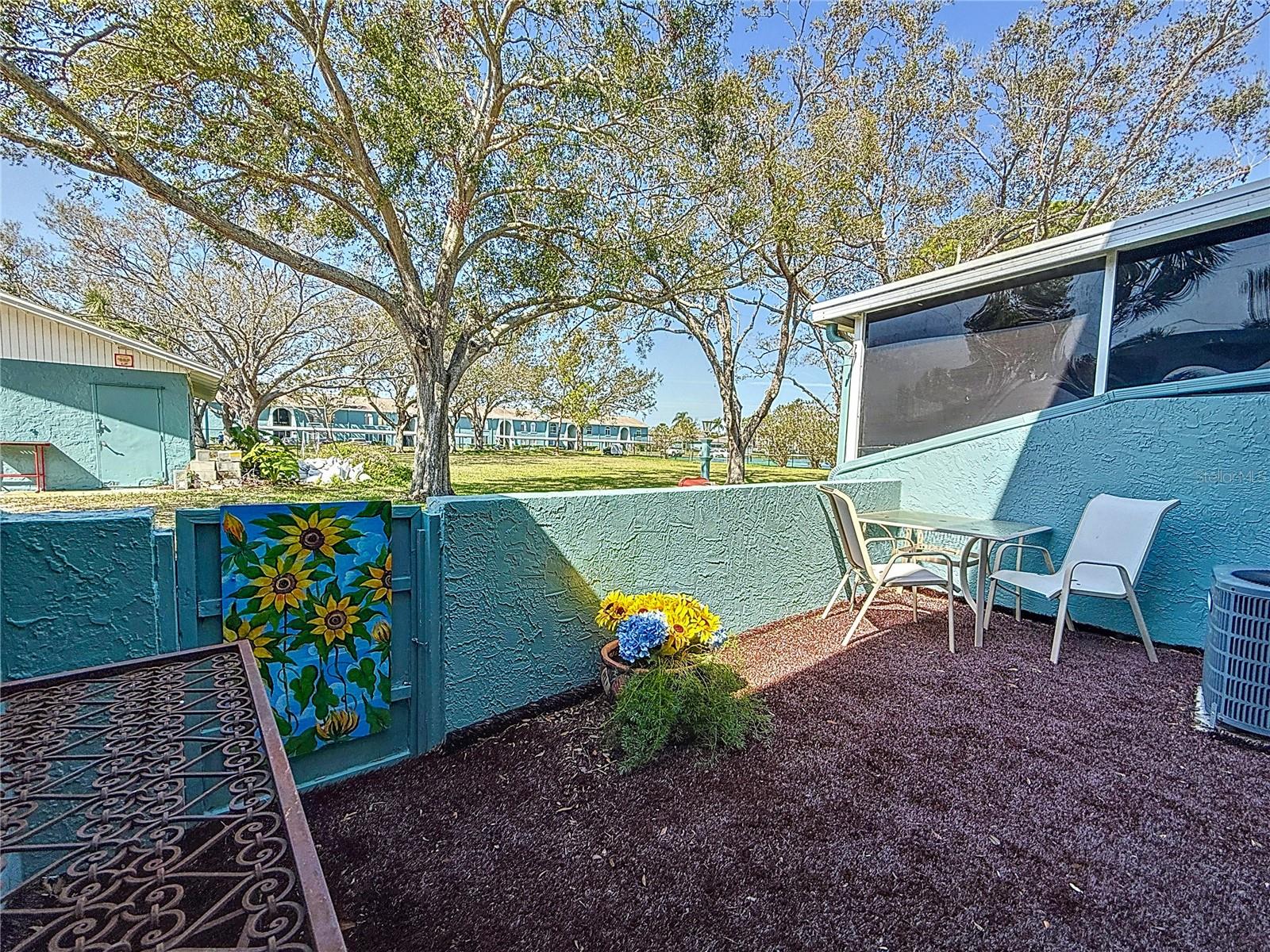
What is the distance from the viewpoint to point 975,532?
12.1 feet

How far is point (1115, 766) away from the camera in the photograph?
92.7 inches

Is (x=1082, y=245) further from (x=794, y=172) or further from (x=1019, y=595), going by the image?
(x=794, y=172)

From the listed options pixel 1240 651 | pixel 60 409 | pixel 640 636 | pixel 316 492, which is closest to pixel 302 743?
pixel 640 636

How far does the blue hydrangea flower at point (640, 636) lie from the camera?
271 cm

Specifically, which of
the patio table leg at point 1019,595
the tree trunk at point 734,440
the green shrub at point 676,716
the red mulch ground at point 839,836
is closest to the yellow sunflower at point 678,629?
the green shrub at point 676,716

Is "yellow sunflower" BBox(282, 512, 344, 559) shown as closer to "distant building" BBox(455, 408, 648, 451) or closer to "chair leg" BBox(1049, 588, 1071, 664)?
"chair leg" BBox(1049, 588, 1071, 664)

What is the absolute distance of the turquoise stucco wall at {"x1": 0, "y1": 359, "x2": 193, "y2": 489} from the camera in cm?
926

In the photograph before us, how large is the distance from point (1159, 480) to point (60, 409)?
14.9 m

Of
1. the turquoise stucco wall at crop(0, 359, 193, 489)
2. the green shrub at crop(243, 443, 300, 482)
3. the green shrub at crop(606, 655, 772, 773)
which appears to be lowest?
the green shrub at crop(606, 655, 772, 773)

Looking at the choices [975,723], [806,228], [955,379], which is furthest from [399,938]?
[806,228]

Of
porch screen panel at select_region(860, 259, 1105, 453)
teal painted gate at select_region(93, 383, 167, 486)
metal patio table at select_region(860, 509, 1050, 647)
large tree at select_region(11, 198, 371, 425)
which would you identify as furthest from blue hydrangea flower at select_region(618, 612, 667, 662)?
large tree at select_region(11, 198, 371, 425)

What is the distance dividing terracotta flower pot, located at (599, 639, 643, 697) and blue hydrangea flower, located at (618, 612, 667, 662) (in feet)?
0.18

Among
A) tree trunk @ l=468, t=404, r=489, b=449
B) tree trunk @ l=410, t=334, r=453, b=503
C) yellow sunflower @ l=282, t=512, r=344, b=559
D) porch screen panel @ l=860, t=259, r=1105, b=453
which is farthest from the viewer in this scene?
tree trunk @ l=468, t=404, r=489, b=449

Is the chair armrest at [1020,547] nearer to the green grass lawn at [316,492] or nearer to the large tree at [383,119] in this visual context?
the green grass lawn at [316,492]
